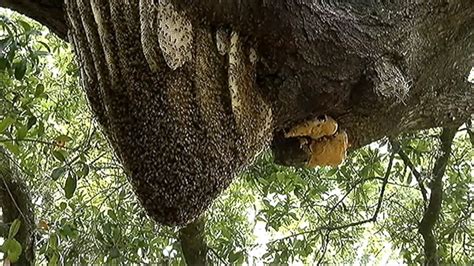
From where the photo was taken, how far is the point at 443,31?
1.10 m

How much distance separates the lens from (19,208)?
1711mm

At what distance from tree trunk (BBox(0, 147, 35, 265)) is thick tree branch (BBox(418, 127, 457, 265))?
107 cm

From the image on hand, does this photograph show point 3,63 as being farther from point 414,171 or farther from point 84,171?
point 414,171

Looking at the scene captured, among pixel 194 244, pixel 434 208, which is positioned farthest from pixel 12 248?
pixel 434 208

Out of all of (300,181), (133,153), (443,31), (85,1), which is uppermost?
(300,181)

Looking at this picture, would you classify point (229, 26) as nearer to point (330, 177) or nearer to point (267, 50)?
point (267, 50)

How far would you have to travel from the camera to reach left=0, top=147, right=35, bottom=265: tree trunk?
5.49 ft

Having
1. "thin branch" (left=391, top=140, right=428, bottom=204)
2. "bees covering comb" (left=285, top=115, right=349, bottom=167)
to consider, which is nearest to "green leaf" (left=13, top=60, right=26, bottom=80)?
"bees covering comb" (left=285, top=115, right=349, bottom=167)

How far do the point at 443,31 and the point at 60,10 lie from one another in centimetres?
57

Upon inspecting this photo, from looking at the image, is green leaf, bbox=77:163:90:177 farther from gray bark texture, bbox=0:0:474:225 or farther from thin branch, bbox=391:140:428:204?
thin branch, bbox=391:140:428:204

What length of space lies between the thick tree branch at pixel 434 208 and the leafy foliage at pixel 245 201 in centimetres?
4

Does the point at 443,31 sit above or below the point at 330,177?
below

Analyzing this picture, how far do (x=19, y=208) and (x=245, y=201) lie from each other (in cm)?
91

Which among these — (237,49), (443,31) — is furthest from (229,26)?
(443,31)
